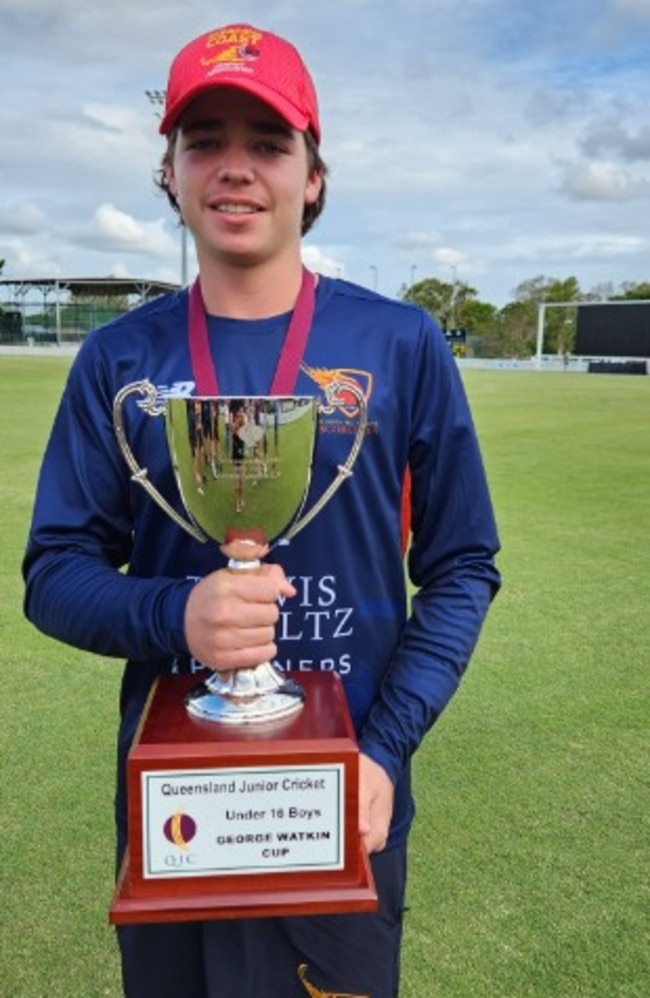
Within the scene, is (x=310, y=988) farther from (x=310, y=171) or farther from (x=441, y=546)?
(x=310, y=171)

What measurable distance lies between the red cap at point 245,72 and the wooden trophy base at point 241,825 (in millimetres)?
830

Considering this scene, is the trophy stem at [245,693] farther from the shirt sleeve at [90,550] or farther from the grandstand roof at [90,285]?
the grandstand roof at [90,285]

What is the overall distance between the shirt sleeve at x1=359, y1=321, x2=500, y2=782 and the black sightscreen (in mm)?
52690

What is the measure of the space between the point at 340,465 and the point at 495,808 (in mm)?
1889

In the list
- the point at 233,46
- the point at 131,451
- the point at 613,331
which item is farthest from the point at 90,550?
the point at 613,331

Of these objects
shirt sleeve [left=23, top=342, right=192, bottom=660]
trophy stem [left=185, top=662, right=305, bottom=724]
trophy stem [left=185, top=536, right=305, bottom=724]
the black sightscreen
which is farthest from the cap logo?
the black sightscreen

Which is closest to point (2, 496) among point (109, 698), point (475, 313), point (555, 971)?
point (109, 698)

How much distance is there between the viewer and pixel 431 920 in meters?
2.39

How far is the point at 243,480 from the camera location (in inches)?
49.1

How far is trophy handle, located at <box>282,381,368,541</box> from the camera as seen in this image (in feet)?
4.23

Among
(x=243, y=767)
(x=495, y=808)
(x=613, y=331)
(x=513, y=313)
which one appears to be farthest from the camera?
(x=513, y=313)

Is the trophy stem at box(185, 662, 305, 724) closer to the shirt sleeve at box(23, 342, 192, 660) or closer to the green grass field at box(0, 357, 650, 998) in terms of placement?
the shirt sleeve at box(23, 342, 192, 660)

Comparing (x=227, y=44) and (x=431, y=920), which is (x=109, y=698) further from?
(x=227, y=44)

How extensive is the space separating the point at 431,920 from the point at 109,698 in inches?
69.0
